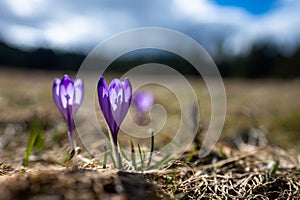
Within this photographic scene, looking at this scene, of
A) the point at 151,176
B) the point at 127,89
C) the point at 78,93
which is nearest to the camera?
the point at 127,89

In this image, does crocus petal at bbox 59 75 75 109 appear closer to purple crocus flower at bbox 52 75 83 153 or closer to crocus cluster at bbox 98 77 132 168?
purple crocus flower at bbox 52 75 83 153

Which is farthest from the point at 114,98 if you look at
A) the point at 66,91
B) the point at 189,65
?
the point at 189,65

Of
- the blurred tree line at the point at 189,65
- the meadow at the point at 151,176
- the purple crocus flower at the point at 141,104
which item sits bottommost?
the meadow at the point at 151,176

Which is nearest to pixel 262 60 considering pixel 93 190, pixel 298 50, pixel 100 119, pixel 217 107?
pixel 298 50

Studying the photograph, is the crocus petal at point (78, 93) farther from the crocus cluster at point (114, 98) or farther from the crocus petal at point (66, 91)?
the crocus cluster at point (114, 98)

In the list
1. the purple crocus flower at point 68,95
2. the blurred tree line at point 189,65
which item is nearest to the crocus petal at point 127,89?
the purple crocus flower at point 68,95

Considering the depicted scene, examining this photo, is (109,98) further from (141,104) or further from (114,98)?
(141,104)
